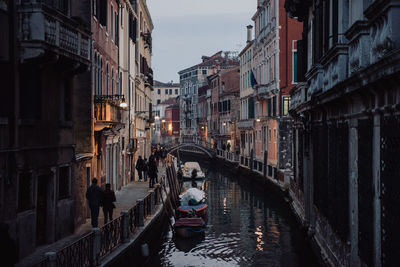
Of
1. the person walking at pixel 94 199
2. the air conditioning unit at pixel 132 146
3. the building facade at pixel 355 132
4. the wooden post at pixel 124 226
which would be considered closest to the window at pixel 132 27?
the air conditioning unit at pixel 132 146

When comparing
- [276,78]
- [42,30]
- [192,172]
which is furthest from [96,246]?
[192,172]

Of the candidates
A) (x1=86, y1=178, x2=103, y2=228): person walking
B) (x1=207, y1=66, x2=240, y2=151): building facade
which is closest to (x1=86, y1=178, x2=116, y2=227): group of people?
(x1=86, y1=178, x2=103, y2=228): person walking

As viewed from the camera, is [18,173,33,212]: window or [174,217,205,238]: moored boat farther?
[174,217,205,238]: moored boat

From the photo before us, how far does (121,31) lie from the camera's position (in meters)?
24.5

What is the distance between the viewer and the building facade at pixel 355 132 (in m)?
6.53

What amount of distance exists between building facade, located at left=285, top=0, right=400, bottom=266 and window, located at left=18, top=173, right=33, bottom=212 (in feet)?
19.3

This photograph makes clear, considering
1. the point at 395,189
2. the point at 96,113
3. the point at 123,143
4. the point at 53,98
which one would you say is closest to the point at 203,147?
the point at 123,143

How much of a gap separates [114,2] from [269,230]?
10468 mm

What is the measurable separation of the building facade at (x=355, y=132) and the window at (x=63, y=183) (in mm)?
5835

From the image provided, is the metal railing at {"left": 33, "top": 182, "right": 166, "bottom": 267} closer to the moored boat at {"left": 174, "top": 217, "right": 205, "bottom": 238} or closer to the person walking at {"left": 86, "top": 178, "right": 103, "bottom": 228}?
the person walking at {"left": 86, "top": 178, "right": 103, "bottom": 228}

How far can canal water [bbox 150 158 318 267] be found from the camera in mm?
14898

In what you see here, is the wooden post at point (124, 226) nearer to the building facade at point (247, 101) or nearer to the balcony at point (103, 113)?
the balcony at point (103, 113)

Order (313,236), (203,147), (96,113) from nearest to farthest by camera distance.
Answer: (313,236) → (96,113) → (203,147)

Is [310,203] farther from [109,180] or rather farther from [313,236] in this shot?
[109,180]
